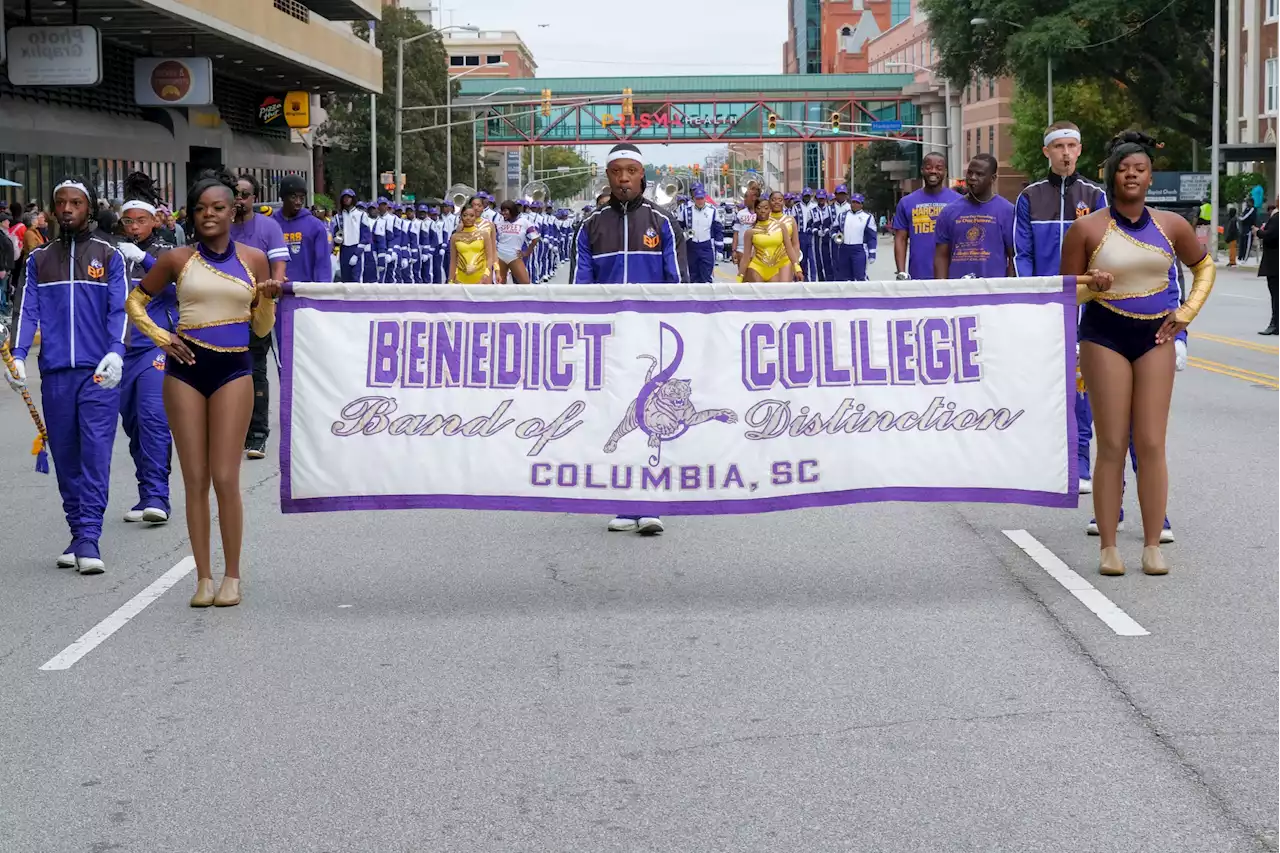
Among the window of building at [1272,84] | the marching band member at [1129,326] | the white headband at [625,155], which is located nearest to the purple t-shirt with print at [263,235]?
the white headband at [625,155]

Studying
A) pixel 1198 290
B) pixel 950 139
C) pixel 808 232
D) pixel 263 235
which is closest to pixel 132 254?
pixel 263 235

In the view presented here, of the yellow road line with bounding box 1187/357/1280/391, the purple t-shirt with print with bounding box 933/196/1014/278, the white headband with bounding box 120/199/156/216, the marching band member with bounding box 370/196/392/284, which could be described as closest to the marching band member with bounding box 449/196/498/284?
the yellow road line with bounding box 1187/357/1280/391

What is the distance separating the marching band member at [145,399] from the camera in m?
10.8

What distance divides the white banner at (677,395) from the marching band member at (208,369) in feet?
0.87

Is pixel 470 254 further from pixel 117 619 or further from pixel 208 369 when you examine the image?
pixel 117 619

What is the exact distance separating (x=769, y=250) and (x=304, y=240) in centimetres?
884

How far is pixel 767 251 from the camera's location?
23.1m

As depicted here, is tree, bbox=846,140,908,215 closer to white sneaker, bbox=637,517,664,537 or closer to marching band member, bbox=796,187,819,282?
marching band member, bbox=796,187,819,282

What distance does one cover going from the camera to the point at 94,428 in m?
9.35

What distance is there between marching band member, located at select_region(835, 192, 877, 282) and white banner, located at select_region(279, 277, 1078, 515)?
24.2m

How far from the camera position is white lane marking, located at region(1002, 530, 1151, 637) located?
24.4 feet

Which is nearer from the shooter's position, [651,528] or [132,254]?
[651,528]

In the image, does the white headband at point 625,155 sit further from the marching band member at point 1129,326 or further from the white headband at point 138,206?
the white headband at point 138,206

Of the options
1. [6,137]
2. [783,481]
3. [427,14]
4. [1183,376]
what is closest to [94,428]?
[783,481]
